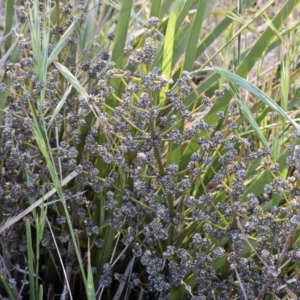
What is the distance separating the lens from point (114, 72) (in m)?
1.04

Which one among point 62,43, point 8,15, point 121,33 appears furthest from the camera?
point 8,15

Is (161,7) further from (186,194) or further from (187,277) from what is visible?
(187,277)

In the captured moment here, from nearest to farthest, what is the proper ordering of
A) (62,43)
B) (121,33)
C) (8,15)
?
(62,43)
(121,33)
(8,15)

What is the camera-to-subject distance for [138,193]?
1.12 meters

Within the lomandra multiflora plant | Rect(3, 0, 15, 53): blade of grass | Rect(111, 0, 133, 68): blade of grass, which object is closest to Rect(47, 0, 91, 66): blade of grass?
the lomandra multiflora plant

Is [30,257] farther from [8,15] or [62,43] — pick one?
[8,15]

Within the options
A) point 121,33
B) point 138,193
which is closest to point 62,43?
point 121,33

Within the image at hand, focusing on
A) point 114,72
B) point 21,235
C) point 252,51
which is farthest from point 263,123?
point 21,235

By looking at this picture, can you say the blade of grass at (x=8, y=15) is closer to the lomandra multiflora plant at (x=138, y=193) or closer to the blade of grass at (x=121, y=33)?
the lomandra multiflora plant at (x=138, y=193)

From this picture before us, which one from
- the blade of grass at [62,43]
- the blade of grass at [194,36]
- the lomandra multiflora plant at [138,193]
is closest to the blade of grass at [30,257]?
the lomandra multiflora plant at [138,193]

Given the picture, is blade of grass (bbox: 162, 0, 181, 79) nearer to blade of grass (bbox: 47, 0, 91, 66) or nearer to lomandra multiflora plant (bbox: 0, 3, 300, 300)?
lomandra multiflora plant (bbox: 0, 3, 300, 300)

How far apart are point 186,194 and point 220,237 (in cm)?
11

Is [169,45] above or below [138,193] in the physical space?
above

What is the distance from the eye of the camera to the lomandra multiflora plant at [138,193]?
101cm
